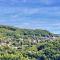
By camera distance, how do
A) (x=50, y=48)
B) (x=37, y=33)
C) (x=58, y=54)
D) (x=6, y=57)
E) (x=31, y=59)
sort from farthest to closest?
(x=37, y=33)
(x=50, y=48)
(x=58, y=54)
(x=31, y=59)
(x=6, y=57)

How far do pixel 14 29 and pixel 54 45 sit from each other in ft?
83.5

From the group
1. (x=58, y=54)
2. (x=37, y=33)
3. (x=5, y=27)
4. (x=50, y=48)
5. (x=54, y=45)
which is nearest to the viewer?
(x=58, y=54)

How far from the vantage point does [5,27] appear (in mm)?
63188

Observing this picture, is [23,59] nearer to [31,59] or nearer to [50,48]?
[31,59]

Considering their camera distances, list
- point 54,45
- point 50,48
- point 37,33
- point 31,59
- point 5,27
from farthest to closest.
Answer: point 5,27 < point 37,33 < point 54,45 < point 50,48 < point 31,59

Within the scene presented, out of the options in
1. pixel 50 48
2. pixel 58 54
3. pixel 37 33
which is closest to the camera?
pixel 58 54

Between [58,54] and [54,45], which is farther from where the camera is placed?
[54,45]

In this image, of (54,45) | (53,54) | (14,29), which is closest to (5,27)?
(14,29)

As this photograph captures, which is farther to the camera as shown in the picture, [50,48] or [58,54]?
[50,48]

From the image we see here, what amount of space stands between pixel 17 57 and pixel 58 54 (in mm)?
5130

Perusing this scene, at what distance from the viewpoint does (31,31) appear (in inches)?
2283

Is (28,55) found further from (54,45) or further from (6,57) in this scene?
(54,45)

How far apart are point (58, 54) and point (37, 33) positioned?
27434 millimetres

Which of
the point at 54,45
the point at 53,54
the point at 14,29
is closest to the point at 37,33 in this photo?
the point at 14,29
